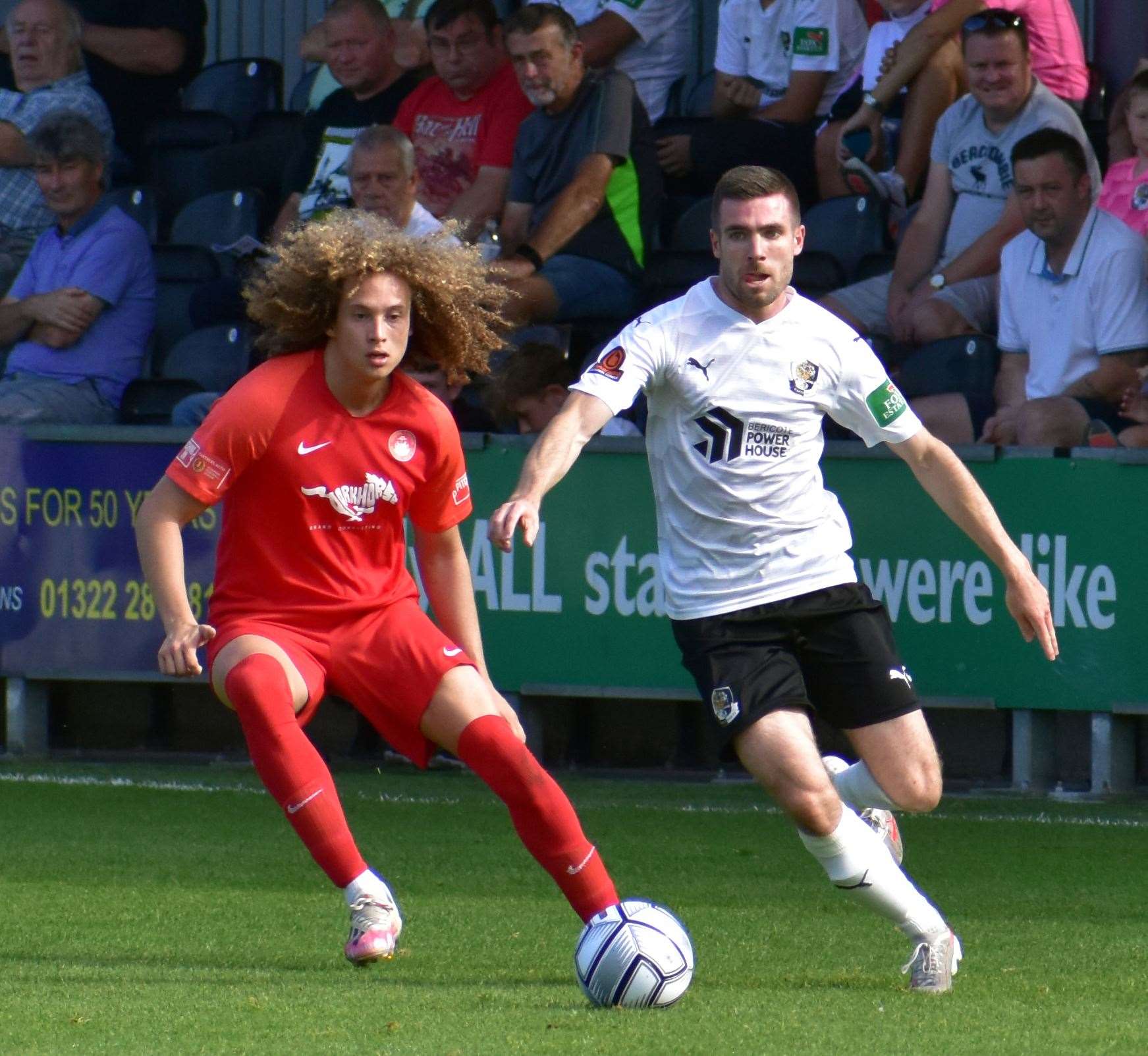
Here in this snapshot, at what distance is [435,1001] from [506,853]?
2.69 metres

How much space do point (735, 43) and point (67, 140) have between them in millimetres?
3612

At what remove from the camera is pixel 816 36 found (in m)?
11.2

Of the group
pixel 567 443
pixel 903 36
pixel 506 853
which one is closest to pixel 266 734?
pixel 567 443

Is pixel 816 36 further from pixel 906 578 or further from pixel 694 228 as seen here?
pixel 906 578

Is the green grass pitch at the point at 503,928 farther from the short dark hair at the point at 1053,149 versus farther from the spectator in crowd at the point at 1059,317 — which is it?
the short dark hair at the point at 1053,149

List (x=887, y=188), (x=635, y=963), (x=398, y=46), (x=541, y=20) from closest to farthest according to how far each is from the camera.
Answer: (x=635, y=963) → (x=541, y=20) → (x=887, y=188) → (x=398, y=46)

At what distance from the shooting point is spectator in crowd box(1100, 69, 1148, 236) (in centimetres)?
911

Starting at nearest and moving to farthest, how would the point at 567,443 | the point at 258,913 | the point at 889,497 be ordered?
the point at 567,443
the point at 258,913
the point at 889,497

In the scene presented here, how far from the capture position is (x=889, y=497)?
879 centimetres

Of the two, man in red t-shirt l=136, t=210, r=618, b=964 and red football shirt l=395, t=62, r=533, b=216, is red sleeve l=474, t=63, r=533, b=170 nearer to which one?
red football shirt l=395, t=62, r=533, b=216

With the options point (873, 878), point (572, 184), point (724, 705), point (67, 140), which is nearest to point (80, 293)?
point (67, 140)

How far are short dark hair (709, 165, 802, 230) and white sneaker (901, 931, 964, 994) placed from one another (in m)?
1.84

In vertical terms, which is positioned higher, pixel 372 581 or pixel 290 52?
pixel 290 52

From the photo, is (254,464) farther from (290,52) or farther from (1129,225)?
(290,52)
